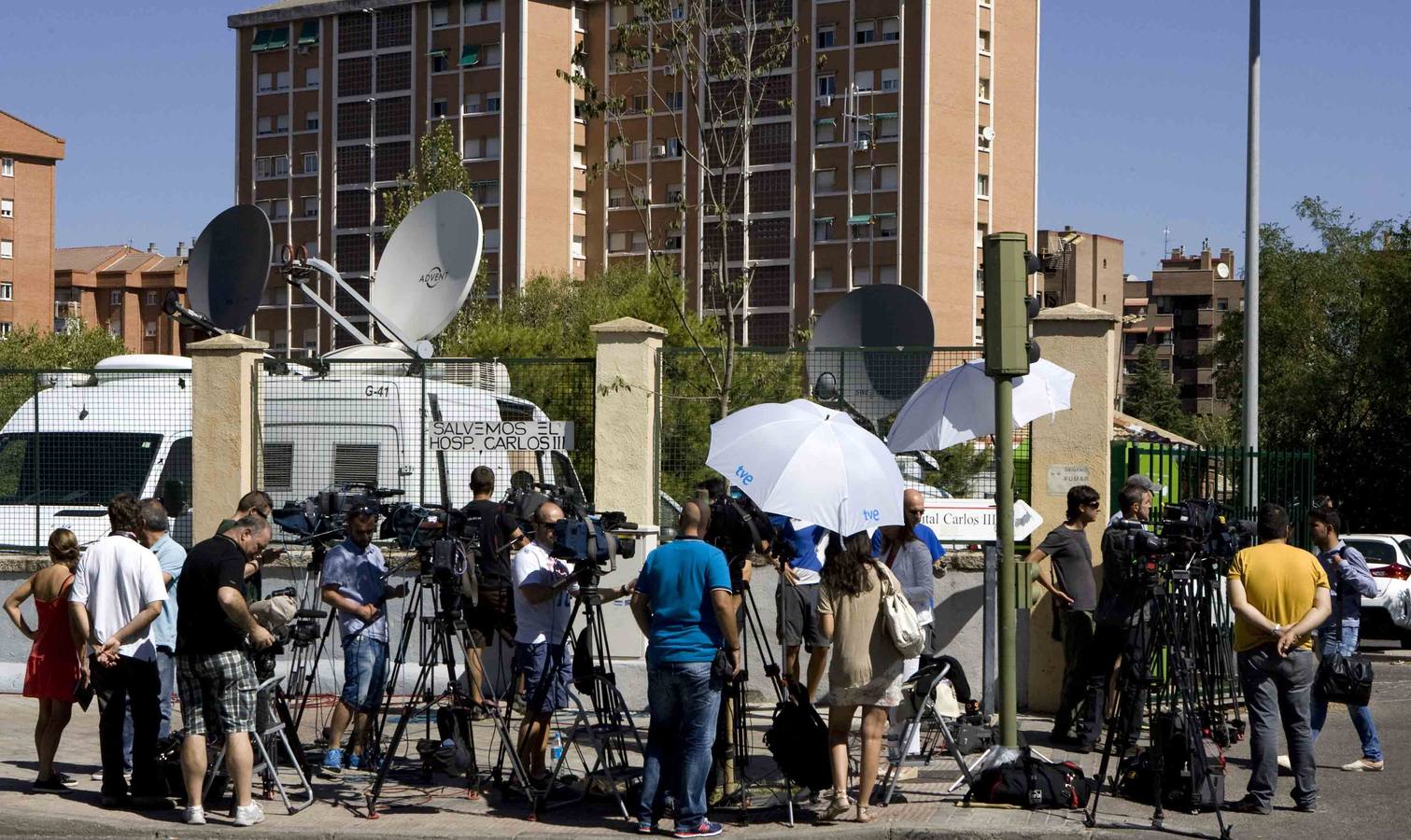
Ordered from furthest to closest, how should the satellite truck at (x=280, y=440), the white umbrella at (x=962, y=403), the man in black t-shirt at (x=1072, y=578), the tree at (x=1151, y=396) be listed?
1. the tree at (x=1151, y=396)
2. the satellite truck at (x=280, y=440)
3. the man in black t-shirt at (x=1072, y=578)
4. the white umbrella at (x=962, y=403)

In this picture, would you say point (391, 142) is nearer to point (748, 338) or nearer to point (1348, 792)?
point (748, 338)

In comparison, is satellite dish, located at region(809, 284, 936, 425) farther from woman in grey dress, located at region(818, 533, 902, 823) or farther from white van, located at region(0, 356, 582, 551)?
woman in grey dress, located at region(818, 533, 902, 823)

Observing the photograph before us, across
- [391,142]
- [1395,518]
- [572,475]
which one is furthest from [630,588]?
[391,142]

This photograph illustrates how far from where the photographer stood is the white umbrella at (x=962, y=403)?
474 inches

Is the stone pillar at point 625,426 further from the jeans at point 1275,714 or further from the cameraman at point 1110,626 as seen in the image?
the jeans at point 1275,714

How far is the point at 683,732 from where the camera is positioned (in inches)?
364

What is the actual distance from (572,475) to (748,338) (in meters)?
65.8

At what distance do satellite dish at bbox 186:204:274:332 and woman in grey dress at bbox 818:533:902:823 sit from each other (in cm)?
921

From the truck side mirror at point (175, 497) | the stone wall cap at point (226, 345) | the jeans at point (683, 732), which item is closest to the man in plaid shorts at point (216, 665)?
the jeans at point (683, 732)

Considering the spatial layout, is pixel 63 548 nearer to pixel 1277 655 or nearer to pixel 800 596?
pixel 800 596

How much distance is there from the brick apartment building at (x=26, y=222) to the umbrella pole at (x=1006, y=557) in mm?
102080

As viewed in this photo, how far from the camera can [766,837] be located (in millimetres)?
9266

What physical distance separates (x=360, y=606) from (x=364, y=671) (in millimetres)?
498

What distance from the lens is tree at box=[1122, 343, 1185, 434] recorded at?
10006 centimetres
